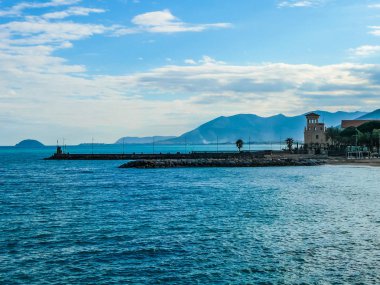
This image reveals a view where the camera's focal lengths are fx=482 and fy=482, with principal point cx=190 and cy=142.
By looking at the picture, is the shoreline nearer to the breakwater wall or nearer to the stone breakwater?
the stone breakwater

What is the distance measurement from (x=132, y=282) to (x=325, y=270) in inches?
306

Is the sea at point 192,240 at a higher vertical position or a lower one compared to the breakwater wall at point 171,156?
lower

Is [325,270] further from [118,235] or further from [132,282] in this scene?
[118,235]

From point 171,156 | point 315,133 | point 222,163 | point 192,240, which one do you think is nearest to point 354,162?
point 222,163

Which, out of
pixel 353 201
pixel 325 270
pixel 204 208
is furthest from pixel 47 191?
pixel 325 270

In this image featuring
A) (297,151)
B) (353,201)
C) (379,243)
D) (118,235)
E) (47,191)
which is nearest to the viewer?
(379,243)

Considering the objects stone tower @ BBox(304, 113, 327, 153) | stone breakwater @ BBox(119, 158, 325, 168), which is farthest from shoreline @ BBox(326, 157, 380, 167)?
stone tower @ BBox(304, 113, 327, 153)

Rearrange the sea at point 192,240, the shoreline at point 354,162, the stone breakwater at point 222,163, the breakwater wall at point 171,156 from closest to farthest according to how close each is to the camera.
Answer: the sea at point 192,240 → the shoreline at point 354,162 → the stone breakwater at point 222,163 → the breakwater wall at point 171,156

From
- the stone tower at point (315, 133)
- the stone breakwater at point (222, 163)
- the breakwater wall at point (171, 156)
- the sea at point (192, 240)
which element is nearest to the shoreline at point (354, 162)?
the stone breakwater at point (222, 163)

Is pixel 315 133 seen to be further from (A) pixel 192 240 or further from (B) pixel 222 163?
(A) pixel 192 240

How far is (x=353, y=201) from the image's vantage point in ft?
133

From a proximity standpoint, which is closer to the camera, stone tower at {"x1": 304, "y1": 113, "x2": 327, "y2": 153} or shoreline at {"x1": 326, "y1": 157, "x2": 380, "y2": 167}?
shoreline at {"x1": 326, "y1": 157, "x2": 380, "y2": 167}

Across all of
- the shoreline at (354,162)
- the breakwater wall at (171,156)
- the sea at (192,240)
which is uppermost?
the breakwater wall at (171,156)

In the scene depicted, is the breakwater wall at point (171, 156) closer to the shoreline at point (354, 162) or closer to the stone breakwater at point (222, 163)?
the stone breakwater at point (222, 163)
